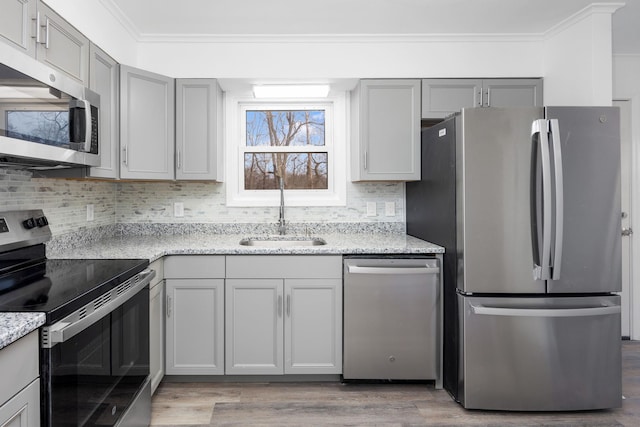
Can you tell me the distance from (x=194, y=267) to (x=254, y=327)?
0.51m

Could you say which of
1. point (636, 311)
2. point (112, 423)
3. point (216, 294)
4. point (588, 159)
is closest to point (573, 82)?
point (588, 159)

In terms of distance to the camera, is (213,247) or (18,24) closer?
(18,24)

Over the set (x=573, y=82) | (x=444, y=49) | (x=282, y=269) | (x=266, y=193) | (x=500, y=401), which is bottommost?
(x=500, y=401)

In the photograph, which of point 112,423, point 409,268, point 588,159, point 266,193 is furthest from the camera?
point 266,193

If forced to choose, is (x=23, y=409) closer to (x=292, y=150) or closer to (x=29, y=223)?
(x=29, y=223)

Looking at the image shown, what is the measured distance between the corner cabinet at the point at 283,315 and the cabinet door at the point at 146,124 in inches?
32.0

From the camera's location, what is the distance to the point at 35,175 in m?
2.06

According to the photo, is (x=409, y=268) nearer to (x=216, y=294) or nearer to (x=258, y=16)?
(x=216, y=294)

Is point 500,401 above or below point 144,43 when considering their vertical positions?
below

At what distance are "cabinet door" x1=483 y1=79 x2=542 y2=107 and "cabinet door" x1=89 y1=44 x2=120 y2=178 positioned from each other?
2.43 m

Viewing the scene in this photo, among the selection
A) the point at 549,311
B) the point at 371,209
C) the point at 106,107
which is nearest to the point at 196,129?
the point at 106,107

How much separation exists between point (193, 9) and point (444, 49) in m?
1.72

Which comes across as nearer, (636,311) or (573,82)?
(573,82)

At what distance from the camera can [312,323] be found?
2402 mm
